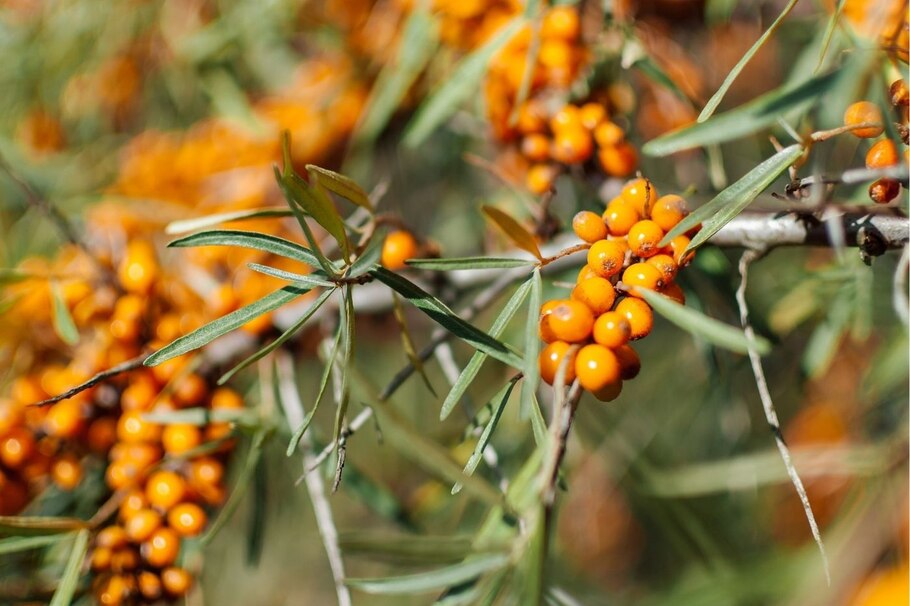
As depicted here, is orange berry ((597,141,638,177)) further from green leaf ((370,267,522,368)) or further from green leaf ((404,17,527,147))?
green leaf ((370,267,522,368))

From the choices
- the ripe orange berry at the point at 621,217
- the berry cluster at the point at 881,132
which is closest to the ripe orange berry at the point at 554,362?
the ripe orange berry at the point at 621,217

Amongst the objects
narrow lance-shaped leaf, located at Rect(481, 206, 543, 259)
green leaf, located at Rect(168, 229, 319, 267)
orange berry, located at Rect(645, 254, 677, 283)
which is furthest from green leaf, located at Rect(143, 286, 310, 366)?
orange berry, located at Rect(645, 254, 677, 283)

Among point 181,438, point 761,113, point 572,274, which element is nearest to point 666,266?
point 761,113

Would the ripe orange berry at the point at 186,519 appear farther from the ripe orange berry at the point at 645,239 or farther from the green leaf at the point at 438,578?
the ripe orange berry at the point at 645,239

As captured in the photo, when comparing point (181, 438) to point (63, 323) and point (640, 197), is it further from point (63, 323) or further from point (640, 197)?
point (640, 197)

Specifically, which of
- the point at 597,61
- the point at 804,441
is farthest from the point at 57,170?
the point at 804,441

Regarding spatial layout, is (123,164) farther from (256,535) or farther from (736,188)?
(736,188)
